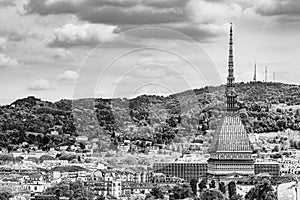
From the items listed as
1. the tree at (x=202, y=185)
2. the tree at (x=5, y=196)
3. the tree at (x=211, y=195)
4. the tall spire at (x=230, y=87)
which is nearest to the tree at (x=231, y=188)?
the tree at (x=202, y=185)

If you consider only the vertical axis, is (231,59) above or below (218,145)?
above

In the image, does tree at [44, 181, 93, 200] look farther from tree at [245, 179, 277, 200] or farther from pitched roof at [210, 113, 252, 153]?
pitched roof at [210, 113, 252, 153]

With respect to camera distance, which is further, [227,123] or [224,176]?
[227,123]

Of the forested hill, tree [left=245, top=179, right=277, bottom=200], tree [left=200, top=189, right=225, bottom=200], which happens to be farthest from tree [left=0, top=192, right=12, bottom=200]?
the forested hill

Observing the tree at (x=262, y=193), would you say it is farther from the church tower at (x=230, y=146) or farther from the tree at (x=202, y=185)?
the church tower at (x=230, y=146)

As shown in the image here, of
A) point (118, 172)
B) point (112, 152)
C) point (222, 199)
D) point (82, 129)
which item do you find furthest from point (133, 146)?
point (222, 199)

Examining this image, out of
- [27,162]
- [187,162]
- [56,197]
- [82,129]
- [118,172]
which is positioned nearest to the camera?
[56,197]

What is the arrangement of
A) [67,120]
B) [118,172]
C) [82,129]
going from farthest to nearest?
[67,120] → [82,129] → [118,172]

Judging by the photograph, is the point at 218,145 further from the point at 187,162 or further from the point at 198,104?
the point at 198,104
